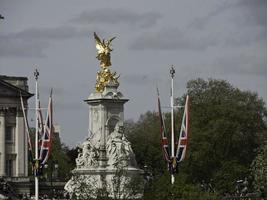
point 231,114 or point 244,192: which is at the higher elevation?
point 231,114

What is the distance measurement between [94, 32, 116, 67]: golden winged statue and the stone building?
40.8 m

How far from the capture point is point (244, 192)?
107438 millimetres

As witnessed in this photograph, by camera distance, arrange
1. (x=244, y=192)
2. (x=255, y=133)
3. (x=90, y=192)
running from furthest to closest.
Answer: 1. (x=255, y=133)
2. (x=244, y=192)
3. (x=90, y=192)

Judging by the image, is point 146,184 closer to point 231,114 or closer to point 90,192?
point 90,192

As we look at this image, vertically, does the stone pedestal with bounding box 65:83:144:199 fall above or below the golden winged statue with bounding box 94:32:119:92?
below

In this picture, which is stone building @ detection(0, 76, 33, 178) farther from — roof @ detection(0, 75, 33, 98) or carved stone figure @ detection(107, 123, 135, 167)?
carved stone figure @ detection(107, 123, 135, 167)


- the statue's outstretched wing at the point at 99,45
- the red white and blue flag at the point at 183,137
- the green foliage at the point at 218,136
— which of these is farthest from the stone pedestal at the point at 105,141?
the green foliage at the point at 218,136

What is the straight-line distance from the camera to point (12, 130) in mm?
142500

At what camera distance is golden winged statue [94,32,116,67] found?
98.4 meters

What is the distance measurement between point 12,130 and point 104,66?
1812 inches

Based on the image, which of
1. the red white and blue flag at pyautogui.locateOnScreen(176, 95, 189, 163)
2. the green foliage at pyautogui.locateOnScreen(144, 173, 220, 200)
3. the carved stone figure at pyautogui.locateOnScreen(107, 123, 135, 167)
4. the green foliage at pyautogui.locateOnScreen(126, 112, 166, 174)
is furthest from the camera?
the green foliage at pyautogui.locateOnScreen(126, 112, 166, 174)

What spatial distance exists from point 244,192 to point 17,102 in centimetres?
4105

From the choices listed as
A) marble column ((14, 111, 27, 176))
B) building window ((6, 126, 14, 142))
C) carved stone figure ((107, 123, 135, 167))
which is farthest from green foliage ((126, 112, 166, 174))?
carved stone figure ((107, 123, 135, 167))

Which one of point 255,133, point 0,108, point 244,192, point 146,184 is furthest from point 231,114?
point 146,184
